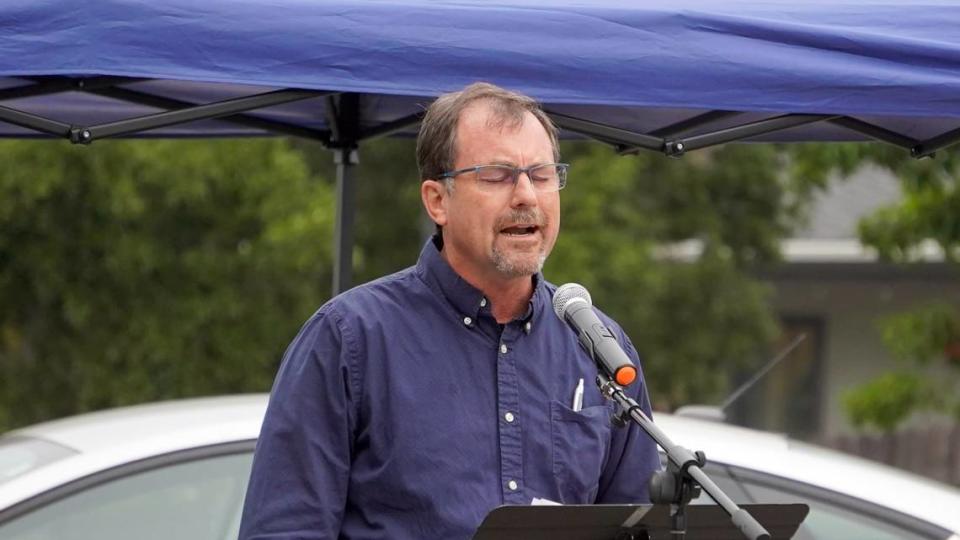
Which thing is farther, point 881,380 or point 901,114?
point 881,380

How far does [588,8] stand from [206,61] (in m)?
0.82

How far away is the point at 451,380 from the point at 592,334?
0.31 metres

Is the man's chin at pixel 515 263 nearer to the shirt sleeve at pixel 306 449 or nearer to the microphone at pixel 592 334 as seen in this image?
the microphone at pixel 592 334

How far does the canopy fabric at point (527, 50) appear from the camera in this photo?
3.26 metres

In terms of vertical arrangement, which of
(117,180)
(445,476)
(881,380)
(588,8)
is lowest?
(881,380)

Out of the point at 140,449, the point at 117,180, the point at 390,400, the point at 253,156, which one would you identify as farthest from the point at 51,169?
the point at 390,400

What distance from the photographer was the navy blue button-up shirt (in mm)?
2818

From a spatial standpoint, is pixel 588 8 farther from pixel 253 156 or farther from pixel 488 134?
pixel 253 156

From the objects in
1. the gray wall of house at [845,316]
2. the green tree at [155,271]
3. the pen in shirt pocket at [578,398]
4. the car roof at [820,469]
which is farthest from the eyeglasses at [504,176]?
the gray wall of house at [845,316]

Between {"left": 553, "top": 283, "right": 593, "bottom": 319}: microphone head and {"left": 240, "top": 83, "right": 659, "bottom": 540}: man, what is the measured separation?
7 cm

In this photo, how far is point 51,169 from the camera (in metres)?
8.85

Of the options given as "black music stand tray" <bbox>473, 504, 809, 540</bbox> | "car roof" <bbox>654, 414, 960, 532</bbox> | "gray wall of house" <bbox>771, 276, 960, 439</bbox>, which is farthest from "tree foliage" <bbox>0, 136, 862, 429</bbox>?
"gray wall of house" <bbox>771, 276, 960, 439</bbox>

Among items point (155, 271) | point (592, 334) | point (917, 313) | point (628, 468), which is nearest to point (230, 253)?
point (155, 271)

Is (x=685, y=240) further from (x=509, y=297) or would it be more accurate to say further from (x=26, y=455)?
(x=509, y=297)
